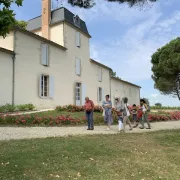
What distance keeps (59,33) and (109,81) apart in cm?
1029

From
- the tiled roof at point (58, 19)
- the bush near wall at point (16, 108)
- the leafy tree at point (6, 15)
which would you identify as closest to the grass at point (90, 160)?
the leafy tree at point (6, 15)

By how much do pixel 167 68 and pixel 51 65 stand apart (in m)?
19.3

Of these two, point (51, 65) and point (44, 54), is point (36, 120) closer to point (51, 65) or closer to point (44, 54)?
point (44, 54)

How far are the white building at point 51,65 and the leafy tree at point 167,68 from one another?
8.80 metres

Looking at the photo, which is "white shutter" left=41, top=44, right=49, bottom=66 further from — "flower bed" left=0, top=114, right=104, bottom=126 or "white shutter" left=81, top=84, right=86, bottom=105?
"flower bed" left=0, top=114, right=104, bottom=126

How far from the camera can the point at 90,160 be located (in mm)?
6227

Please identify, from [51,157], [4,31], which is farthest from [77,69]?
[4,31]

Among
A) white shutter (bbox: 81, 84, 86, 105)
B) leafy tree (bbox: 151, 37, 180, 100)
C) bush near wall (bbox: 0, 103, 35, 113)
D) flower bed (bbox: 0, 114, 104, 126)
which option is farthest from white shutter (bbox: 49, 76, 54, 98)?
leafy tree (bbox: 151, 37, 180, 100)

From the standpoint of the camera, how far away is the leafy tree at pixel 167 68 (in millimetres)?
34531

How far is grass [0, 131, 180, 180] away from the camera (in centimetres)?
523

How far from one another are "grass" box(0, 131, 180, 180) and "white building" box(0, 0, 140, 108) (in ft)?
34.3

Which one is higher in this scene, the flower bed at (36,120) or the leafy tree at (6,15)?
the leafy tree at (6,15)

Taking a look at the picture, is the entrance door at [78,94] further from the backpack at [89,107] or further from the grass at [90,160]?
the grass at [90,160]

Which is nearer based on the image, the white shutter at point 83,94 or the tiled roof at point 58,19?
the tiled roof at point 58,19
